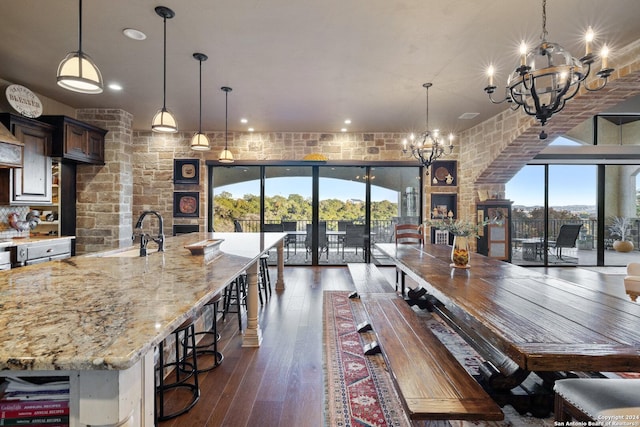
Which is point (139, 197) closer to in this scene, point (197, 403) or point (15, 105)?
point (15, 105)

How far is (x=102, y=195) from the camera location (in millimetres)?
5371

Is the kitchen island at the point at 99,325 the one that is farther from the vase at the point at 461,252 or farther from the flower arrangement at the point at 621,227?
the flower arrangement at the point at 621,227

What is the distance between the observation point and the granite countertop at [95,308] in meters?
0.80

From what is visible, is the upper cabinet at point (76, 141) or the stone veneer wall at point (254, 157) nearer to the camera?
the upper cabinet at point (76, 141)

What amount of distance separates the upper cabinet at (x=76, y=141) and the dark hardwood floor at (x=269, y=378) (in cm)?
339

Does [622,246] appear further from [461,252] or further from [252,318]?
[252,318]

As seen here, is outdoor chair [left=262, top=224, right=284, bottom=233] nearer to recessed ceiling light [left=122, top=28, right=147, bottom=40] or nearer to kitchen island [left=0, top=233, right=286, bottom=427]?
recessed ceiling light [left=122, top=28, right=147, bottom=40]

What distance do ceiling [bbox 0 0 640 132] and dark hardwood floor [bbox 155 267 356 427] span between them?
2.89 m

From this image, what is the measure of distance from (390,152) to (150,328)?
249 inches

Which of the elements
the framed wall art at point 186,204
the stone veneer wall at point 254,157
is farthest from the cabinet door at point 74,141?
the framed wall art at point 186,204

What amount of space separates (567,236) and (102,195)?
354 inches

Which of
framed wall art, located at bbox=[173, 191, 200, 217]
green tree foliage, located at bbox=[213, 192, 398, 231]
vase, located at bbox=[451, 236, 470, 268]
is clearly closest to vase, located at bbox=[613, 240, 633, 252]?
green tree foliage, located at bbox=[213, 192, 398, 231]

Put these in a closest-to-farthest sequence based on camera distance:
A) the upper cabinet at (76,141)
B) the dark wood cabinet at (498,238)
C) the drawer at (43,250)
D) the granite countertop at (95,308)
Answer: the granite countertop at (95,308), the drawer at (43,250), the upper cabinet at (76,141), the dark wood cabinet at (498,238)

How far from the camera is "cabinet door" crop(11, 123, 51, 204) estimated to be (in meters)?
4.04
